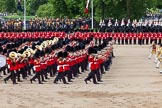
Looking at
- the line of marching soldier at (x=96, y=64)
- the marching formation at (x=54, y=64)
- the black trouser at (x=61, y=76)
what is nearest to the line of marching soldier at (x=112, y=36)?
the marching formation at (x=54, y=64)

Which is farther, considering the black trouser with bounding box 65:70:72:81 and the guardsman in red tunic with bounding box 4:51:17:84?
the black trouser with bounding box 65:70:72:81

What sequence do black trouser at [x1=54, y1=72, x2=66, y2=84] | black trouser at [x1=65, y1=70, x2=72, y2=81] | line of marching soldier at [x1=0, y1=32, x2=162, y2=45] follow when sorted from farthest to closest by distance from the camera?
1. line of marching soldier at [x1=0, y1=32, x2=162, y2=45]
2. black trouser at [x1=65, y1=70, x2=72, y2=81]
3. black trouser at [x1=54, y1=72, x2=66, y2=84]

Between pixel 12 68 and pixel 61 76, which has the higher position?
pixel 12 68

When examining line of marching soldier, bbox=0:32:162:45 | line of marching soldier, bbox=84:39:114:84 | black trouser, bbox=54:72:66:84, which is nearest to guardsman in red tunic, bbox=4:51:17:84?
black trouser, bbox=54:72:66:84

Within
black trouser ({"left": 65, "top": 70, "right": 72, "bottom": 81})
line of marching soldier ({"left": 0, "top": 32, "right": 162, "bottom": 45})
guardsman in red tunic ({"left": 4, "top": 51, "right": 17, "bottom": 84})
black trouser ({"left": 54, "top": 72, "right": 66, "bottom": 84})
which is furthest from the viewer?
line of marching soldier ({"left": 0, "top": 32, "right": 162, "bottom": 45})

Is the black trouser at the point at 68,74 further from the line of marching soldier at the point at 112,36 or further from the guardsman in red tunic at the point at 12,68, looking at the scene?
the line of marching soldier at the point at 112,36

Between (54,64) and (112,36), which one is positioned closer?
(54,64)

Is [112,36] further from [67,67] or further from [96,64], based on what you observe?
[96,64]

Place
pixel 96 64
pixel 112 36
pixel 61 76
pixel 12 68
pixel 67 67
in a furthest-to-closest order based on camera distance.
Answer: pixel 112 36 → pixel 12 68 → pixel 67 67 → pixel 61 76 → pixel 96 64

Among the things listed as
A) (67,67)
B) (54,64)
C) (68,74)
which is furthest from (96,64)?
(54,64)

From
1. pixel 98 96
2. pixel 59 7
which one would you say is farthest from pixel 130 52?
pixel 59 7

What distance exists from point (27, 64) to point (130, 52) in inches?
614

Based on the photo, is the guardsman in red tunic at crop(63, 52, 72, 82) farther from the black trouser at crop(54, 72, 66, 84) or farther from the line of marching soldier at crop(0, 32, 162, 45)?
the line of marching soldier at crop(0, 32, 162, 45)

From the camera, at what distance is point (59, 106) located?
761 inches
